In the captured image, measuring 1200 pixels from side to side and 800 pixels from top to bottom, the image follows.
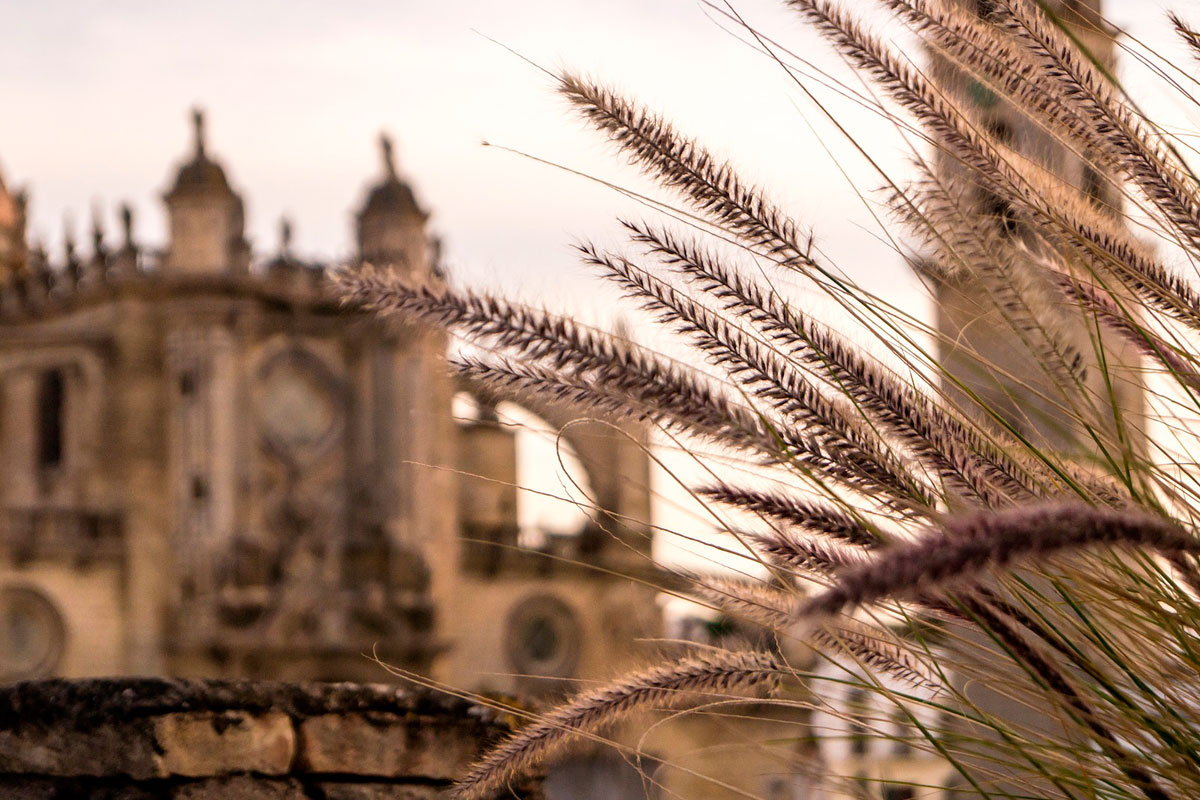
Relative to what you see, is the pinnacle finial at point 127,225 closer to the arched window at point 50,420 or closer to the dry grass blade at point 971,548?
the arched window at point 50,420

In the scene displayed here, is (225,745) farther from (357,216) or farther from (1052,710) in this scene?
(357,216)

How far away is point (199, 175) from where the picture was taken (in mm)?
28484

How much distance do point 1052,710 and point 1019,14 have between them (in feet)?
2.73

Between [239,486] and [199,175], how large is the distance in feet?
18.4

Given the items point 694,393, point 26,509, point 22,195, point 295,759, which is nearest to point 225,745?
point 295,759

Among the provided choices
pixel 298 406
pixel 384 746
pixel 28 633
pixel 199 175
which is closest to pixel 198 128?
pixel 199 175

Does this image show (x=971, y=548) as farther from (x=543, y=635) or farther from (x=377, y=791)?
(x=543, y=635)

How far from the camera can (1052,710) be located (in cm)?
173

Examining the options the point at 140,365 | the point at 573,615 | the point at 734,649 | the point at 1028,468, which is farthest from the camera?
the point at 573,615

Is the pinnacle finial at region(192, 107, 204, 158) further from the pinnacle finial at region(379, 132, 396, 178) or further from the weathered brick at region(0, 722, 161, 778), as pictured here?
the weathered brick at region(0, 722, 161, 778)

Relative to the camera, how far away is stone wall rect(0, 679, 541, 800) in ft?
7.80

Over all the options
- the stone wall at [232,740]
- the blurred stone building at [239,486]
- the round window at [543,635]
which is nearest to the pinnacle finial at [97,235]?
the blurred stone building at [239,486]

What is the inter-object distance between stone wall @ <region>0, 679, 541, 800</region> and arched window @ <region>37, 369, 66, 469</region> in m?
28.5

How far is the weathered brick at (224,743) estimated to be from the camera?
2.38m
